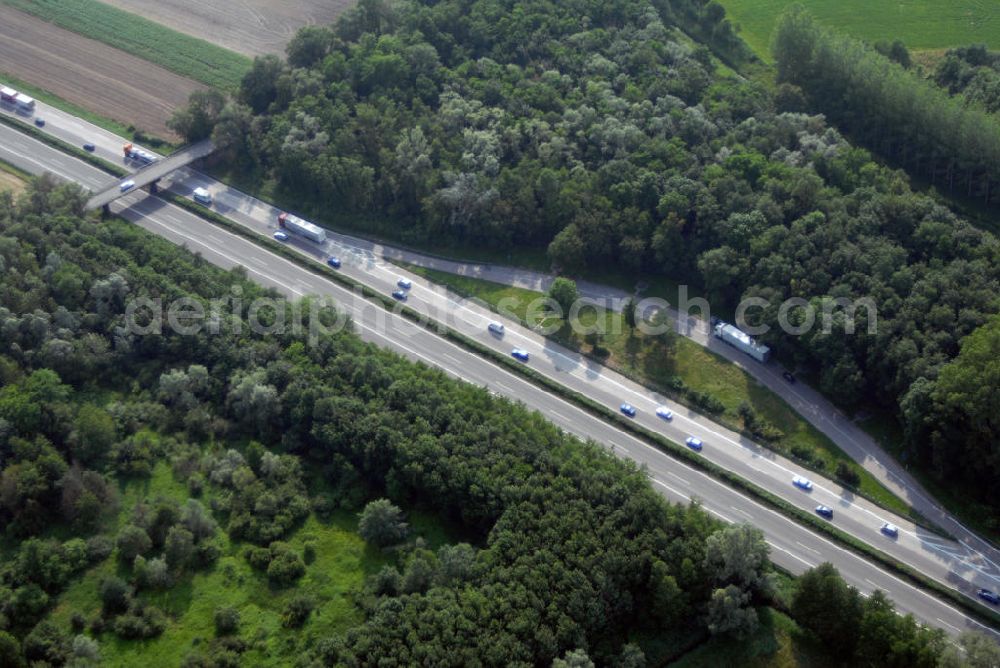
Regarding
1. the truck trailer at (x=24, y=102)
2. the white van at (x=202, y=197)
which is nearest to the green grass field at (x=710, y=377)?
the white van at (x=202, y=197)

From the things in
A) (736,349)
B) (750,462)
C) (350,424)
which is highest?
(736,349)

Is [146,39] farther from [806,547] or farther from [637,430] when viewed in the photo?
[806,547]

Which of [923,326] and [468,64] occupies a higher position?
[468,64]

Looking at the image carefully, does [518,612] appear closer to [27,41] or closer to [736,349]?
[736,349]

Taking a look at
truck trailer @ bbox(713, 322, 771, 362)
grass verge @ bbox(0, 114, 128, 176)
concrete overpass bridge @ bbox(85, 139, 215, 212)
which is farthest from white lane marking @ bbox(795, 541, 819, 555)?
grass verge @ bbox(0, 114, 128, 176)

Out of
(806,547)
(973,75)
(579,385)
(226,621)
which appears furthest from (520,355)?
(973,75)

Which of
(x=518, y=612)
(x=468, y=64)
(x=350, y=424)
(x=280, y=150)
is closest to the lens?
(x=518, y=612)

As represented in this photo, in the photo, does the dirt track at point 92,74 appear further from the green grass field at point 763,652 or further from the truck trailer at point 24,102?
the green grass field at point 763,652

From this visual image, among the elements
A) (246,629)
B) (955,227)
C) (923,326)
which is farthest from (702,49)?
(246,629)
